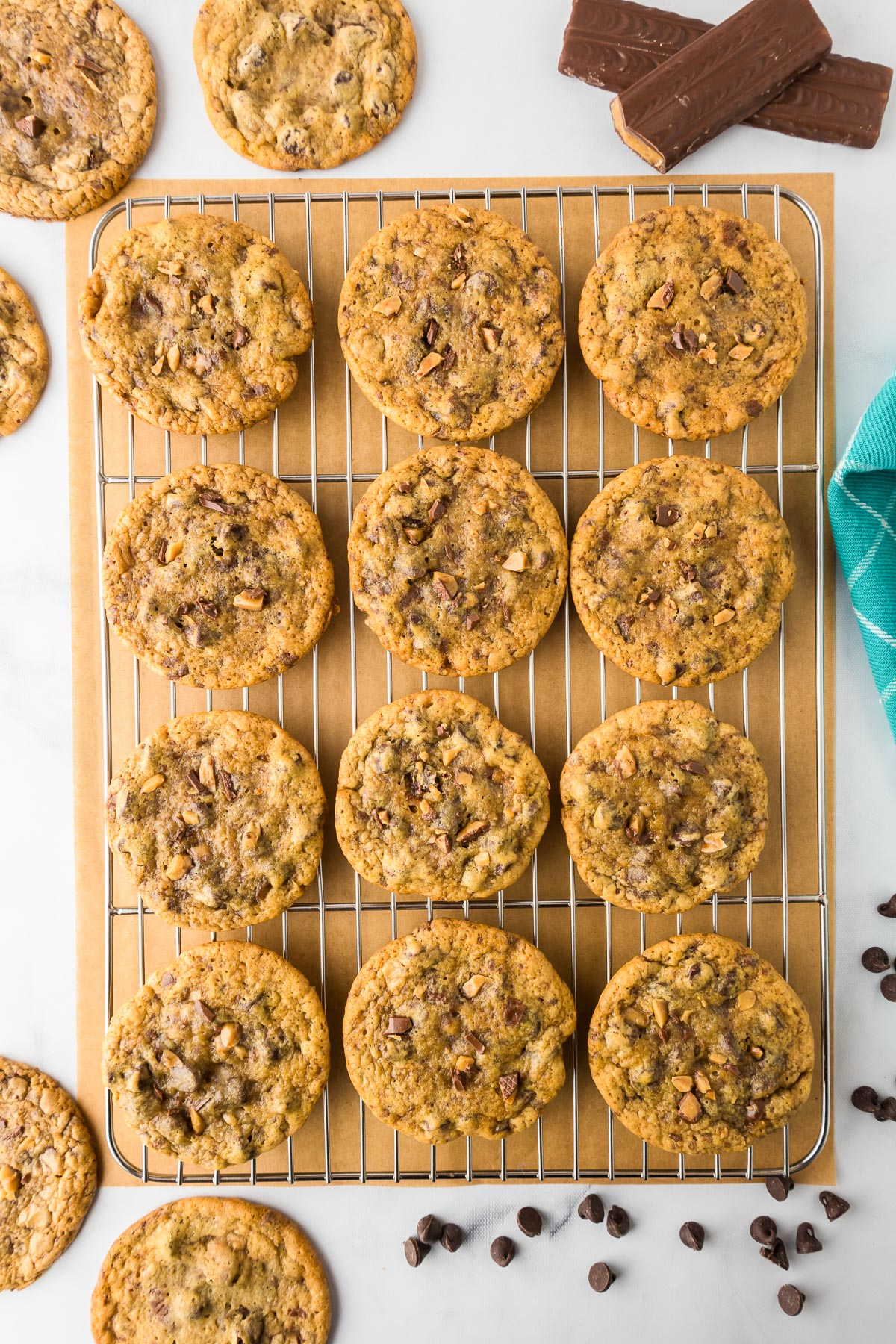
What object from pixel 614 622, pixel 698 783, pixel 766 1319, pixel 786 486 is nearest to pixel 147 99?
pixel 614 622

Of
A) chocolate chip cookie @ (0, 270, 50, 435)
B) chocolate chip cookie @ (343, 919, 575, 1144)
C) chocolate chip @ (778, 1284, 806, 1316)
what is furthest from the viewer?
chocolate chip cookie @ (0, 270, 50, 435)

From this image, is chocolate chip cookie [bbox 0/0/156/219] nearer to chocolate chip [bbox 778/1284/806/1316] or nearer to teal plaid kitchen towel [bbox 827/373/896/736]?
teal plaid kitchen towel [bbox 827/373/896/736]

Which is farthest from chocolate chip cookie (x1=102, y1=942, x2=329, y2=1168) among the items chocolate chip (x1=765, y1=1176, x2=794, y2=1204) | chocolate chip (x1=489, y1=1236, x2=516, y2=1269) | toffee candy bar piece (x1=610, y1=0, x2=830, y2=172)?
toffee candy bar piece (x1=610, y1=0, x2=830, y2=172)

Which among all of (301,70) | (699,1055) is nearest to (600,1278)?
(699,1055)

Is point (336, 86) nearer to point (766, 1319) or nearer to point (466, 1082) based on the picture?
point (466, 1082)

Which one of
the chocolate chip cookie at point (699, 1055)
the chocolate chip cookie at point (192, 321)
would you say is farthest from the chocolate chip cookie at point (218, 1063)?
the chocolate chip cookie at point (192, 321)

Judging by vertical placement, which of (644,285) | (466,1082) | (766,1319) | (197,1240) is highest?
(644,285)

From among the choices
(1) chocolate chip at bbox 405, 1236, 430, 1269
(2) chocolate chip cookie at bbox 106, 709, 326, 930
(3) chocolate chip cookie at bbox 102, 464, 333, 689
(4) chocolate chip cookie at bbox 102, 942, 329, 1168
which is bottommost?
(1) chocolate chip at bbox 405, 1236, 430, 1269
